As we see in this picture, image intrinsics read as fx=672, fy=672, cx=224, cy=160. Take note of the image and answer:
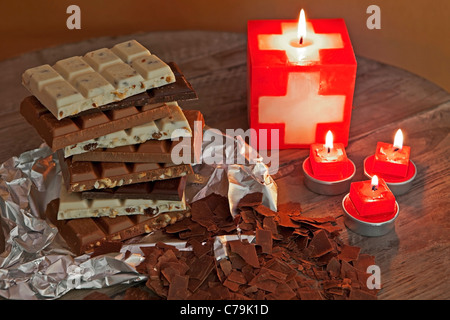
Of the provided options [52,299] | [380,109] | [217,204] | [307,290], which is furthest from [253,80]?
[52,299]

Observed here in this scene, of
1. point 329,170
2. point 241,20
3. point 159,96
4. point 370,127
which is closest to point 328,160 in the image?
point 329,170

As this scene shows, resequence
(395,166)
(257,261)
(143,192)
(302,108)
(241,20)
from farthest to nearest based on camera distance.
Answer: (241,20), (302,108), (395,166), (143,192), (257,261)

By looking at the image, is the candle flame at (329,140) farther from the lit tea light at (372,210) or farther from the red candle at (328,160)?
the lit tea light at (372,210)

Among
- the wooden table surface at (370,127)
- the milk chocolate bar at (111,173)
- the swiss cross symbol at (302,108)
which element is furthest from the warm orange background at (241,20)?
the milk chocolate bar at (111,173)

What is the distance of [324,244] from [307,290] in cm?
15

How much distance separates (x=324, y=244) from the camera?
1638 mm

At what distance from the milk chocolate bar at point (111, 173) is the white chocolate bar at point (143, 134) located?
46 mm

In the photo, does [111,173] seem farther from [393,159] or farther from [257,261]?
[393,159]

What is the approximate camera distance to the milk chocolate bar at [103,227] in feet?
5.42

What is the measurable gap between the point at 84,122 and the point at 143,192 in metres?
0.23

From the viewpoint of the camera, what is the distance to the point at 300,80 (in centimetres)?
186

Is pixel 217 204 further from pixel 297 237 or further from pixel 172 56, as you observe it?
pixel 172 56

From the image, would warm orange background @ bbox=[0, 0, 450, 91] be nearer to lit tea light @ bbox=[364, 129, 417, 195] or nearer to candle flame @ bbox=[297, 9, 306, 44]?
candle flame @ bbox=[297, 9, 306, 44]

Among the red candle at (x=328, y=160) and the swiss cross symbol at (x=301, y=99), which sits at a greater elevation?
the swiss cross symbol at (x=301, y=99)
